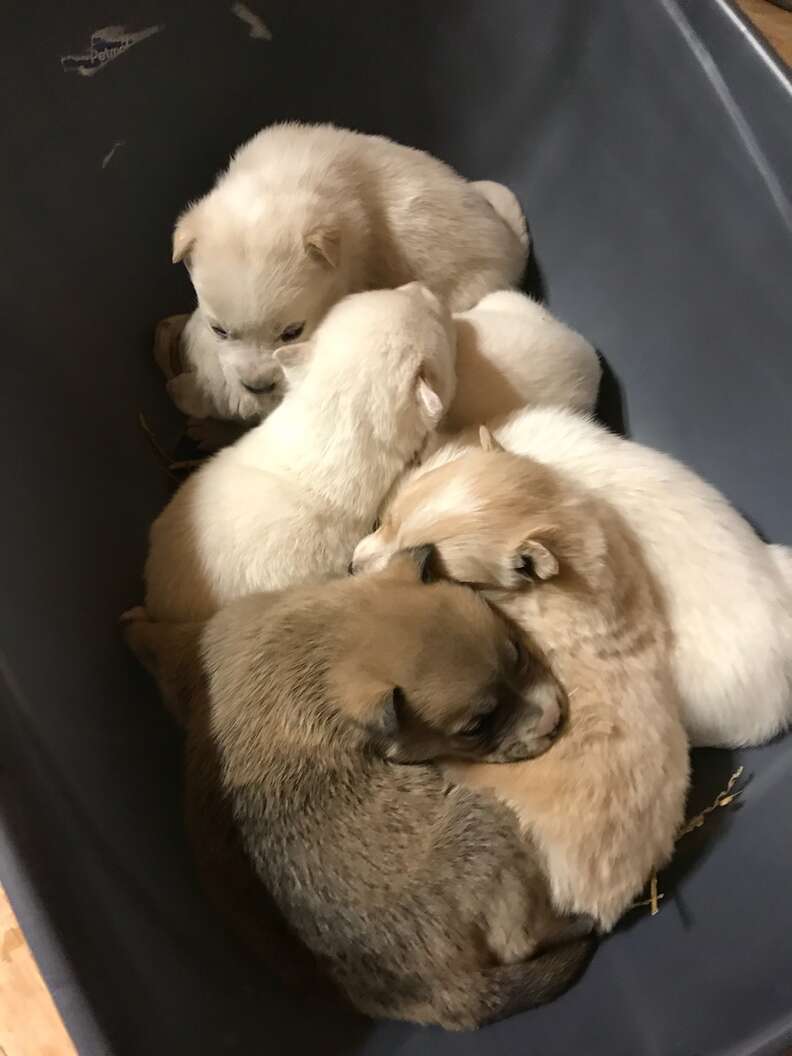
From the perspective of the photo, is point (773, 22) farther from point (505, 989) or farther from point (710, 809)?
point (505, 989)

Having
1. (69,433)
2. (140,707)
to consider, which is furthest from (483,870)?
(69,433)

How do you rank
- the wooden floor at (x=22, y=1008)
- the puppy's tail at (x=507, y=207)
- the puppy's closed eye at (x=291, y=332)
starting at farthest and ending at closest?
1. the puppy's tail at (x=507, y=207)
2. the puppy's closed eye at (x=291, y=332)
3. the wooden floor at (x=22, y=1008)

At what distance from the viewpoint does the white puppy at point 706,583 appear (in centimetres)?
152

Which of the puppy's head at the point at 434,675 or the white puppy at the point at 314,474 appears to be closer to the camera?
the puppy's head at the point at 434,675

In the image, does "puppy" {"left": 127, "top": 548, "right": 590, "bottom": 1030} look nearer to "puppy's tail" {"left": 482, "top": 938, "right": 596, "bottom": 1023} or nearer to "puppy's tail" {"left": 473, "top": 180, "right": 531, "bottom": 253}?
"puppy's tail" {"left": 482, "top": 938, "right": 596, "bottom": 1023}

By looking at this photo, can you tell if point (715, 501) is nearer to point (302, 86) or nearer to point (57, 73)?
point (302, 86)

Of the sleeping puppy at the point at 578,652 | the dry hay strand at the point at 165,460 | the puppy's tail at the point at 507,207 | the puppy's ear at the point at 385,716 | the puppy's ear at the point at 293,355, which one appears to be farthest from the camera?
the puppy's tail at the point at 507,207

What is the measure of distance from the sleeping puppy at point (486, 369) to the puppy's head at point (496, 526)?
11.5 inches

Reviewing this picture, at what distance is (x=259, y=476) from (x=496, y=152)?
1093 mm

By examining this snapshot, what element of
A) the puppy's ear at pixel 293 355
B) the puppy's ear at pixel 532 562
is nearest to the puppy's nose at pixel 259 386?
the puppy's ear at pixel 293 355

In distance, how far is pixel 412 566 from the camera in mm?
1427

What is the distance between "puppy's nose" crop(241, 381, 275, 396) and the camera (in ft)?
5.89

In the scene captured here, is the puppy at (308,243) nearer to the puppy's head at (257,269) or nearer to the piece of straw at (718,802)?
the puppy's head at (257,269)

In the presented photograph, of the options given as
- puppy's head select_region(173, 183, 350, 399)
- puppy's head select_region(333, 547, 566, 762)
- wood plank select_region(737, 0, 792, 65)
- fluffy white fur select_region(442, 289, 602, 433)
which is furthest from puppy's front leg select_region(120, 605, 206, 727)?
wood plank select_region(737, 0, 792, 65)
